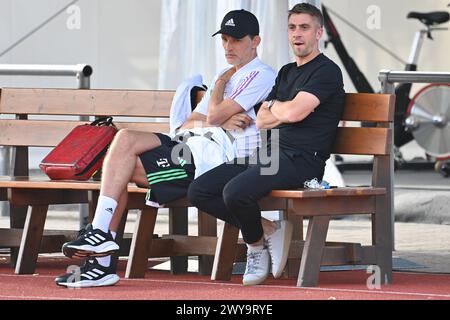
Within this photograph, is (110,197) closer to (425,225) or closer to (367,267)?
(367,267)

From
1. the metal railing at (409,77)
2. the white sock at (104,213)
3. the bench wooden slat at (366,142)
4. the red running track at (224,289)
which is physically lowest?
the red running track at (224,289)

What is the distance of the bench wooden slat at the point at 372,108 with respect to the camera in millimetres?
7379

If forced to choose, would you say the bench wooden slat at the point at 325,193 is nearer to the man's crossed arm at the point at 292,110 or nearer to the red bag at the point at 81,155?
the man's crossed arm at the point at 292,110

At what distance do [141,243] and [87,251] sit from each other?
55 centimetres

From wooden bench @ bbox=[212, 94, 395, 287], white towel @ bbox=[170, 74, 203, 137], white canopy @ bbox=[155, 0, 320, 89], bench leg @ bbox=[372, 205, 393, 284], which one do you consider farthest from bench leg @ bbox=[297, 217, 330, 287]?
white canopy @ bbox=[155, 0, 320, 89]

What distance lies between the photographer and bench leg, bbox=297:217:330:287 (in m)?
7.09

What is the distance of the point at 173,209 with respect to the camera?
8.21 m

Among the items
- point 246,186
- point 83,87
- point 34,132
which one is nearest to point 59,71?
point 83,87

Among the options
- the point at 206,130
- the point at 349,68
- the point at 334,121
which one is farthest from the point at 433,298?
the point at 349,68

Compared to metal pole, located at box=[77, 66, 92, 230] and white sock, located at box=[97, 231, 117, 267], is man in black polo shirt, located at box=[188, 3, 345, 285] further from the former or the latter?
metal pole, located at box=[77, 66, 92, 230]

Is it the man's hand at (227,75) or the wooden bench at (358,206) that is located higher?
the man's hand at (227,75)

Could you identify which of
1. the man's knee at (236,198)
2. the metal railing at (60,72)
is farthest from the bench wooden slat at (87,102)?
the man's knee at (236,198)

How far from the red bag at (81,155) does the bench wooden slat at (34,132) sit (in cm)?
52

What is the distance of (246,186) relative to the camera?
698cm
